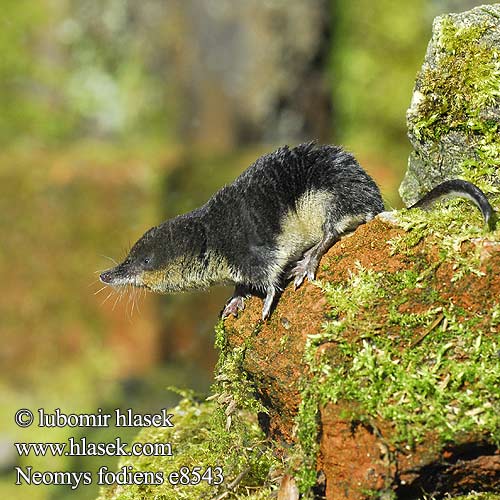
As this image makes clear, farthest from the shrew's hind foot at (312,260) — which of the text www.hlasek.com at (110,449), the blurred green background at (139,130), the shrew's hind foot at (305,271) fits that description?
the blurred green background at (139,130)

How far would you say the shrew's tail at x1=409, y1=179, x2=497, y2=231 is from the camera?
2.97m

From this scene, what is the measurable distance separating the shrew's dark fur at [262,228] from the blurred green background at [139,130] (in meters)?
4.12

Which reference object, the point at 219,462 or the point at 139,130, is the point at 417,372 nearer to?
the point at 219,462

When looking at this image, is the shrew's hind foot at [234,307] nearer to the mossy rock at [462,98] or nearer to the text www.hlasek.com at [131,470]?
the text www.hlasek.com at [131,470]

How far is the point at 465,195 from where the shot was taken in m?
3.10

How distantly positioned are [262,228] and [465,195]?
2.97ft

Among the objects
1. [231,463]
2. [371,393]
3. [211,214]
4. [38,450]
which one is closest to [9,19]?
[38,450]

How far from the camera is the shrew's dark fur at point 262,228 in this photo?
3406mm

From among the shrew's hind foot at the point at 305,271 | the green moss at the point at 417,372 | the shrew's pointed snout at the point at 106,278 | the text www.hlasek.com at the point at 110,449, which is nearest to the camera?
the green moss at the point at 417,372

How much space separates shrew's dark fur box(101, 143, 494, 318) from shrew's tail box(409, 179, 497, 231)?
0.07 m

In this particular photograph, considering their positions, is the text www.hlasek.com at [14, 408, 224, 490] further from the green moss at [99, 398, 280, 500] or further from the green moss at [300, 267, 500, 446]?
the green moss at [300, 267, 500, 446]

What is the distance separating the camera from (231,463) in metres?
3.42

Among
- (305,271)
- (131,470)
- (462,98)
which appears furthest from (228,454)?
(462,98)

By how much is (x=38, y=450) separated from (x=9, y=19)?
17.0ft
